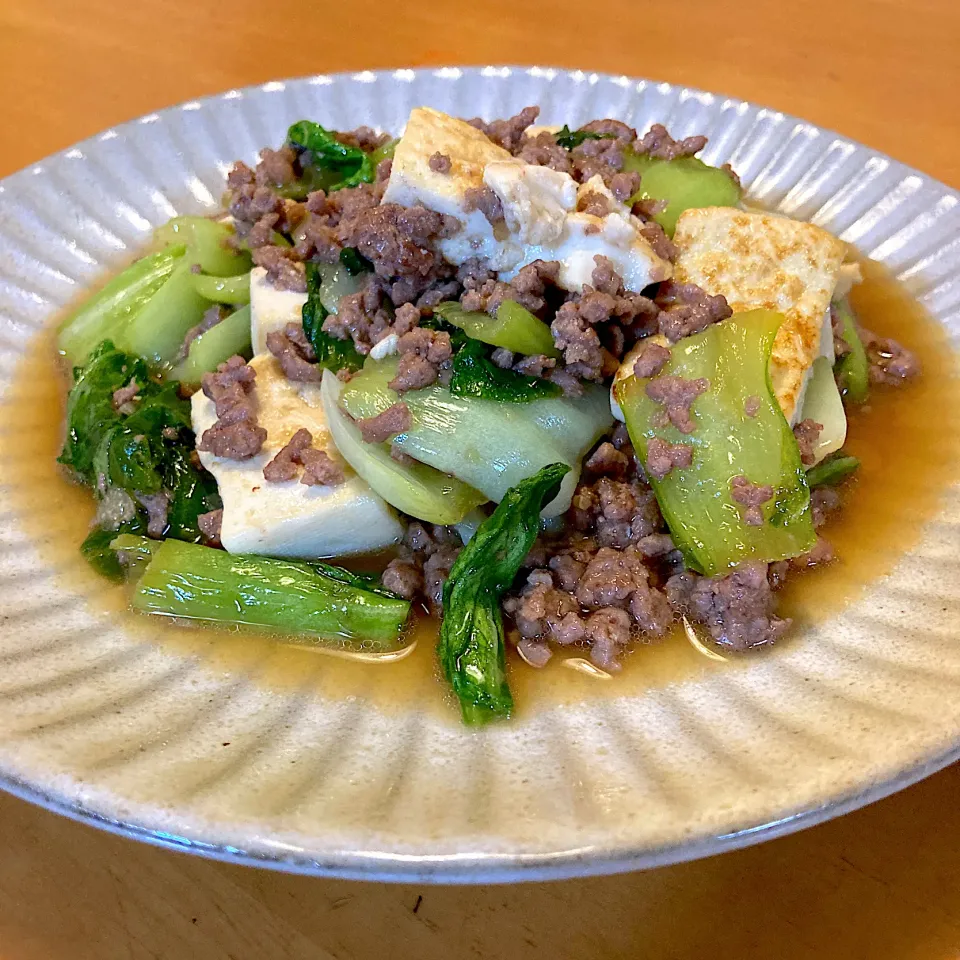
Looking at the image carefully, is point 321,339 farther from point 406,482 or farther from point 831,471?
point 831,471

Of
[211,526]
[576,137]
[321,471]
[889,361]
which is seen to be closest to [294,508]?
[321,471]

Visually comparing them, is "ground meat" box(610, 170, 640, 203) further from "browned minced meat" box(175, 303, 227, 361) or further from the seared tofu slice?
"browned minced meat" box(175, 303, 227, 361)

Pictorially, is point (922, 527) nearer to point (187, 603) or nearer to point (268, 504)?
point (268, 504)

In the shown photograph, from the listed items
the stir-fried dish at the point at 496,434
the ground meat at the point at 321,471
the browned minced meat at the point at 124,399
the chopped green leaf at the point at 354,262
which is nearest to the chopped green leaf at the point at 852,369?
the stir-fried dish at the point at 496,434

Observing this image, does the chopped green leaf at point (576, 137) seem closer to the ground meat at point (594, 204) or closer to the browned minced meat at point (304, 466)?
the ground meat at point (594, 204)

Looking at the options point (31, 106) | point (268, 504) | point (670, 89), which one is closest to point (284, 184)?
point (268, 504)

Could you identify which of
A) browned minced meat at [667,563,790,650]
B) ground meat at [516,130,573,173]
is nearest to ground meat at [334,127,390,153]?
ground meat at [516,130,573,173]
